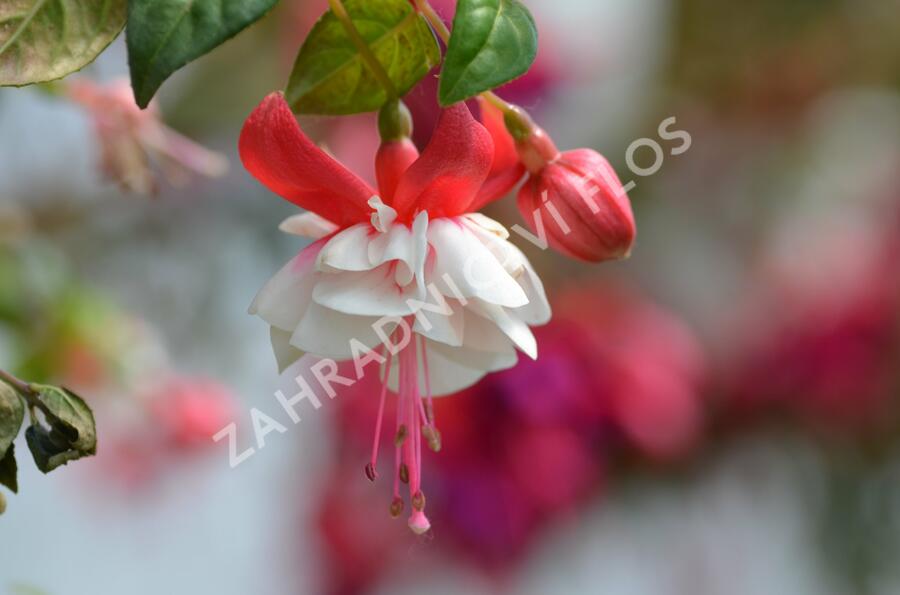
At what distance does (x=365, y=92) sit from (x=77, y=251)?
0.83 m

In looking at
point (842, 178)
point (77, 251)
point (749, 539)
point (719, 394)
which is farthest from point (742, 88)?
point (77, 251)

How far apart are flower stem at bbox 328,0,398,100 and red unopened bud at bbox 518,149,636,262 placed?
6 cm

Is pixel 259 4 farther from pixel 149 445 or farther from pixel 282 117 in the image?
pixel 149 445

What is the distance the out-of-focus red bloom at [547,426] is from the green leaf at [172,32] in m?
0.62

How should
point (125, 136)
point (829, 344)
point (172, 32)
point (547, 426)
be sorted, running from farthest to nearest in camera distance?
1. point (829, 344)
2. point (547, 426)
3. point (125, 136)
4. point (172, 32)

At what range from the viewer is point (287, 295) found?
0.34 metres

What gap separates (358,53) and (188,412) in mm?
667

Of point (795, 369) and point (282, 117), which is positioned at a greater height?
point (282, 117)

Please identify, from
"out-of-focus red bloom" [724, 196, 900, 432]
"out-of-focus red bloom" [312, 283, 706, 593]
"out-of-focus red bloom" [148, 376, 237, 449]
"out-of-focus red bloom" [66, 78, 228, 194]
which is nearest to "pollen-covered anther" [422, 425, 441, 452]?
"out-of-focus red bloom" [66, 78, 228, 194]

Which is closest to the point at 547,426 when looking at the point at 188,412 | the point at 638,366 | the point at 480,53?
the point at 638,366

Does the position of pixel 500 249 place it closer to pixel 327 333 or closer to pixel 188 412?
pixel 327 333

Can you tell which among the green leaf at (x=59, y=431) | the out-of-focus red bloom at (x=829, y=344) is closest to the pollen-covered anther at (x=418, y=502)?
A: the green leaf at (x=59, y=431)

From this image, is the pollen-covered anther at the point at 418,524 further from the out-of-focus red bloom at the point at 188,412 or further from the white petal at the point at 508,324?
the out-of-focus red bloom at the point at 188,412

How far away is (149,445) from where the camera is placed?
3.30ft
